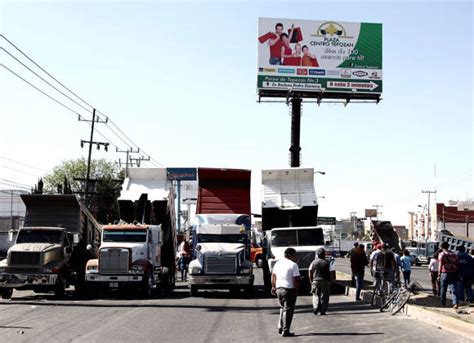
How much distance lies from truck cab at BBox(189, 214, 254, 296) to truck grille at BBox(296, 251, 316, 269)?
5.92 ft

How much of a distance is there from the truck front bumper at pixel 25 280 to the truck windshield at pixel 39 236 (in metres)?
1.65

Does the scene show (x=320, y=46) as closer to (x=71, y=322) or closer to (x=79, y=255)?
(x=79, y=255)

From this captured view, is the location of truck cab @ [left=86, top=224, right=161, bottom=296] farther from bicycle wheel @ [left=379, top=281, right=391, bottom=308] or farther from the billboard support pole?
the billboard support pole

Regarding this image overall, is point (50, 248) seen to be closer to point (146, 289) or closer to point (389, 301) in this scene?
point (146, 289)

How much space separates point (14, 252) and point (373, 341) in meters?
14.8

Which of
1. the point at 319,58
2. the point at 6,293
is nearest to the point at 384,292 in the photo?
the point at 6,293

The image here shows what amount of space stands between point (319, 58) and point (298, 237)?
23.0 m

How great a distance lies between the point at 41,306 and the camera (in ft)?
62.8

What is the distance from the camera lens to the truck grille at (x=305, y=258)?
2339 cm

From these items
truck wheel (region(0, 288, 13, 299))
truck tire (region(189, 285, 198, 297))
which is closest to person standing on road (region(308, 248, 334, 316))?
truck tire (region(189, 285, 198, 297))

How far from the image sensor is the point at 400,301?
1659 centimetres

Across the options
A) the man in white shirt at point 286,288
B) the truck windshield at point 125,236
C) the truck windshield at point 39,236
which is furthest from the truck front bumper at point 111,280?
the man in white shirt at point 286,288

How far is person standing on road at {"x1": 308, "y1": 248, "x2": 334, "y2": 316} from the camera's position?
1645 centimetres

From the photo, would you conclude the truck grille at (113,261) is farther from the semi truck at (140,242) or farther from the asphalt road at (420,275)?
the asphalt road at (420,275)
